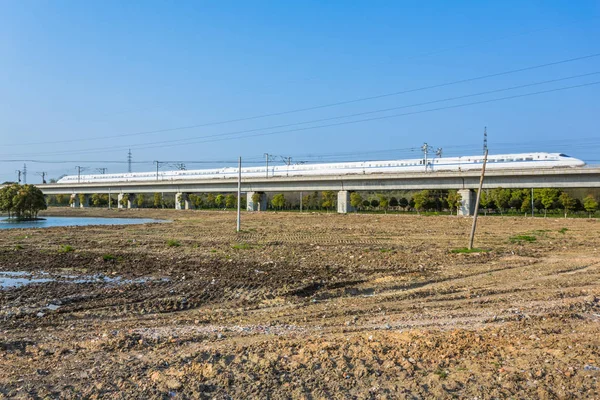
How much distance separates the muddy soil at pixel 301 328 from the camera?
641cm

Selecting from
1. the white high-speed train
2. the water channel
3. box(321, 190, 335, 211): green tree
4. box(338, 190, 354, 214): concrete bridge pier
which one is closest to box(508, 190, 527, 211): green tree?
the white high-speed train

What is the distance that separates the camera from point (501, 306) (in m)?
11.0

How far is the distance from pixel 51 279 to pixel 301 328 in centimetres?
1005

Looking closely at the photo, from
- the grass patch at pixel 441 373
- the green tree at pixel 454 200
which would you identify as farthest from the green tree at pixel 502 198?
the grass patch at pixel 441 373

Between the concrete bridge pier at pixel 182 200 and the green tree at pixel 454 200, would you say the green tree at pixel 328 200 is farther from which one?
the concrete bridge pier at pixel 182 200

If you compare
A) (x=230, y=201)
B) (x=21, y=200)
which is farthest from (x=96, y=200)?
(x=21, y=200)

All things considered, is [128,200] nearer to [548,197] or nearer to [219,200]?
[219,200]

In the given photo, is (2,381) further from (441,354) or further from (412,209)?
(412,209)

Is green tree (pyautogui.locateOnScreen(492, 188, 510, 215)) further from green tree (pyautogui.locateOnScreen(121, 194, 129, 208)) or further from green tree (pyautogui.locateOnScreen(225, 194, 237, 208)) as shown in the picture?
green tree (pyautogui.locateOnScreen(121, 194, 129, 208))

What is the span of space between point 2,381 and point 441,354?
605 centimetres

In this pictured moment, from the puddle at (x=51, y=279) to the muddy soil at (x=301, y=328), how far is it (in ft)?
0.39

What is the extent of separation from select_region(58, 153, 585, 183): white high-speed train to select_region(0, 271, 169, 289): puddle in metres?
53.8

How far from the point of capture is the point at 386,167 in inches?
2874

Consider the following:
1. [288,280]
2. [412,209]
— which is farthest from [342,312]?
[412,209]
